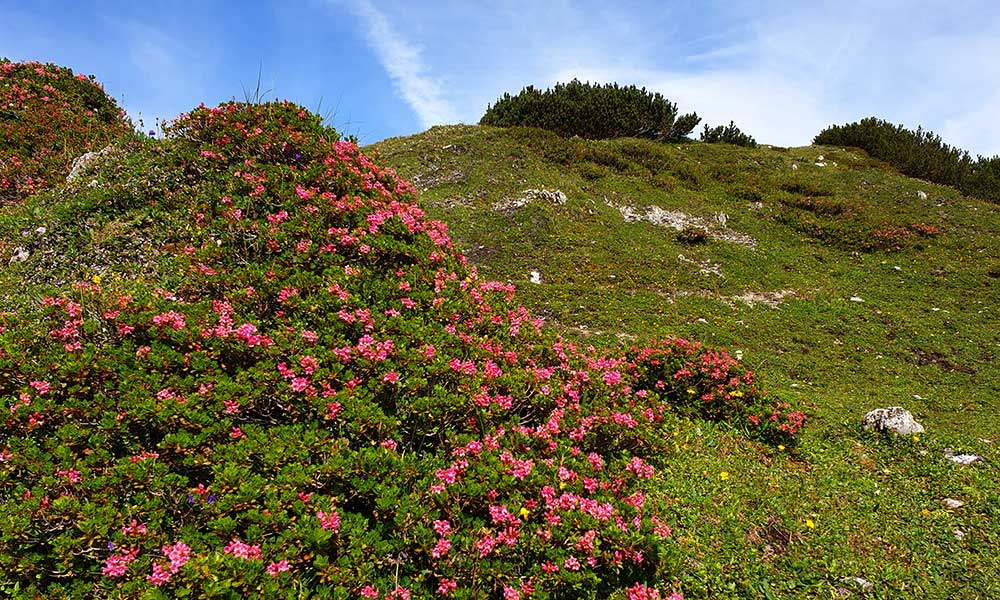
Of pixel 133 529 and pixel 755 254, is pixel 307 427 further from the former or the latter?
pixel 755 254

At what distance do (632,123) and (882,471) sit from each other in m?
33.8

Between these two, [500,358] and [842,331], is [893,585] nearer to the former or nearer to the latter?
[500,358]

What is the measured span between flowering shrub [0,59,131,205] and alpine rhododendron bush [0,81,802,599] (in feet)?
20.1

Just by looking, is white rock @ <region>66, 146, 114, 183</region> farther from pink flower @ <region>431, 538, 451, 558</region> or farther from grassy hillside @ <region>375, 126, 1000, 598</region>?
grassy hillside @ <region>375, 126, 1000, 598</region>

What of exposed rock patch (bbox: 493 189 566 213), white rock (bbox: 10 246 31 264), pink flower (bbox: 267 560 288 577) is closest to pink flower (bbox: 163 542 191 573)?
pink flower (bbox: 267 560 288 577)

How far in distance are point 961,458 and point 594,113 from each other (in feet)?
109

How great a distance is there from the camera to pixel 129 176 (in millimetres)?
8516

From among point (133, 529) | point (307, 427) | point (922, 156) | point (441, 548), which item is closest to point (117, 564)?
point (133, 529)

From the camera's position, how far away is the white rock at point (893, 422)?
915cm

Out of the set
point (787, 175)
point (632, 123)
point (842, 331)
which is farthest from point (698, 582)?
point (632, 123)

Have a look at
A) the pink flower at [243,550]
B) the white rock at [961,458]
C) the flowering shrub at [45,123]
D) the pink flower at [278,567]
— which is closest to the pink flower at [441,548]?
the pink flower at [278,567]

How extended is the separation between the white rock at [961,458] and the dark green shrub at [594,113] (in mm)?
31191

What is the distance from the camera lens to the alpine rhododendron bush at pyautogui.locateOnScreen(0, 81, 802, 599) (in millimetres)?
3572

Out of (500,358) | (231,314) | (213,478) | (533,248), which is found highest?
(533,248)
